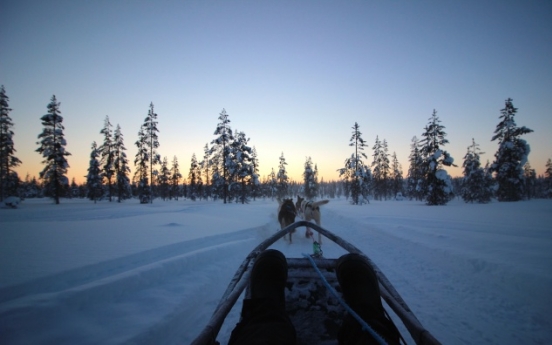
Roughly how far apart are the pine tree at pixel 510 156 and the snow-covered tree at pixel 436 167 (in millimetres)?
6802

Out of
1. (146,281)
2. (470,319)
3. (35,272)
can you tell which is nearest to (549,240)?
(470,319)

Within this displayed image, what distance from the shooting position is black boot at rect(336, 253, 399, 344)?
1.64 m

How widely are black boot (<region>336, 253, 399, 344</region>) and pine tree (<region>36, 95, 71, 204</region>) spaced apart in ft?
133

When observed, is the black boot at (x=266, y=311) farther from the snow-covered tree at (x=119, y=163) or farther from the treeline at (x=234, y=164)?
the snow-covered tree at (x=119, y=163)

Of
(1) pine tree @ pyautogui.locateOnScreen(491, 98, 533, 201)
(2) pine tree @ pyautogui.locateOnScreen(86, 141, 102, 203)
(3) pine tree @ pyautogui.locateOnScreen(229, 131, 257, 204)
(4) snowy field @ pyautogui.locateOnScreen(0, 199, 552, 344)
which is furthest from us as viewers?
(2) pine tree @ pyautogui.locateOnScreen(86, 141, 102, 203)

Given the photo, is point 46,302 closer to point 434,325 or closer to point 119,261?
point 119,261

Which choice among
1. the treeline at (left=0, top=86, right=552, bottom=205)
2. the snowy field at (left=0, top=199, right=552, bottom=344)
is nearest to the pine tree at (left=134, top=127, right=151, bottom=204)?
the treeline at (left=0, top=86, right=552, bottom=205)

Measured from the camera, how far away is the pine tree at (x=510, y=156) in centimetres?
2772

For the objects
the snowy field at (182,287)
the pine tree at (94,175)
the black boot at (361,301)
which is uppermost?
the pine tree at (94,175)

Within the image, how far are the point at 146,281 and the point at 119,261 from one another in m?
1.20

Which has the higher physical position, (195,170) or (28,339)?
(195,170)

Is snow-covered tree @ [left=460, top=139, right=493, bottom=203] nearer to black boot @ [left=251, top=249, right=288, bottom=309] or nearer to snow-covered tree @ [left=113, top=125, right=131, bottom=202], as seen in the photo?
black boot @ [left=251, top=249, right=288, bottom=309]

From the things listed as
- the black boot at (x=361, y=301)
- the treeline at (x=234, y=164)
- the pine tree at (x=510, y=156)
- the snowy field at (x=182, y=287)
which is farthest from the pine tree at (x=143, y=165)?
the pine tree at (x=510, y=156)

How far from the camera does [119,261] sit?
4.82 meters
